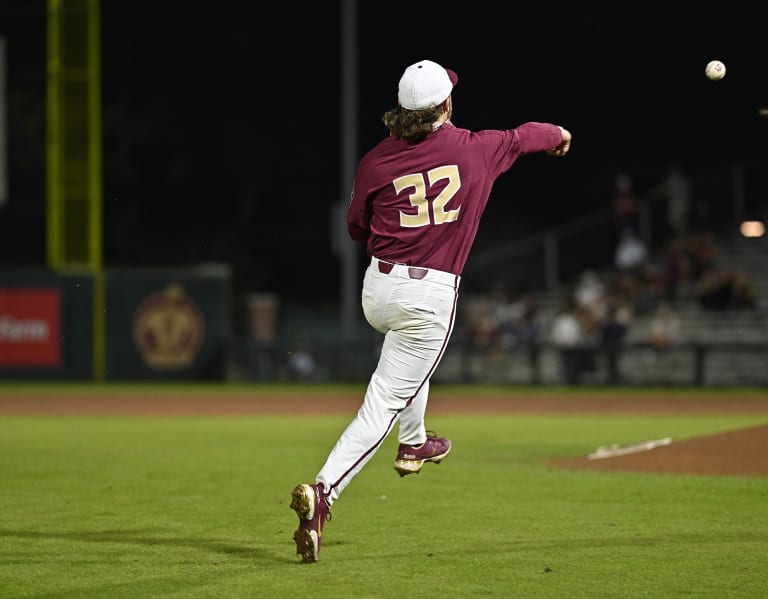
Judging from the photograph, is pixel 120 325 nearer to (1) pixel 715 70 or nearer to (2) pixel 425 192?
(1) pixel 715 70

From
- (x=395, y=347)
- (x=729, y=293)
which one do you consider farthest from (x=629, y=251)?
(x=395, y=347)

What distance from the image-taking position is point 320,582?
245 inches

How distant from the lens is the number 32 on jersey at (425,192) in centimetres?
679

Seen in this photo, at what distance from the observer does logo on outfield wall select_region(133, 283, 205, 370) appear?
87.1 ft

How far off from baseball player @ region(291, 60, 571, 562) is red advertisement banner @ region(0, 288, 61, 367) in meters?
20.1

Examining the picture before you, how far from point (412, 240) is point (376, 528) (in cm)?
196

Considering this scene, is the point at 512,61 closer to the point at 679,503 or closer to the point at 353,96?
the point at 353,96

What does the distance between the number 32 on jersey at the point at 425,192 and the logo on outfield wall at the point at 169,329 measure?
20.3 m

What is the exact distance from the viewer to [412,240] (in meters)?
6.78

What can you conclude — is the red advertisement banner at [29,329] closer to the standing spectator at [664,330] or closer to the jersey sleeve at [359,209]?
the standing spectator at [664,330]

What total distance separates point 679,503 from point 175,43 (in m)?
38.9

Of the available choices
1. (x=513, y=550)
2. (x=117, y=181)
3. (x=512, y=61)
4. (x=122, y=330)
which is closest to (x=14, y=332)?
(x=122, y=330)

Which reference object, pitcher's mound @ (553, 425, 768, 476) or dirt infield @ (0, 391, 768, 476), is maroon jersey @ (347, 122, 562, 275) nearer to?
pitcher's mound @ (553, 425, 768, 476)

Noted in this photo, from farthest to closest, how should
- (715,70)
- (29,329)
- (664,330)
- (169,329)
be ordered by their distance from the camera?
(169,329)
(29,329)
(664,330)
(715,70)
